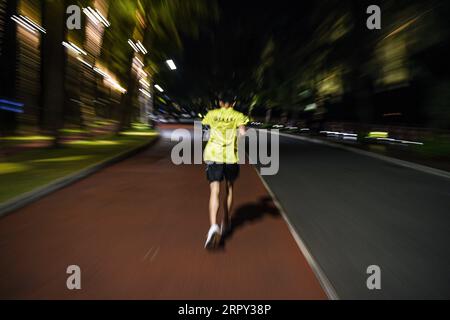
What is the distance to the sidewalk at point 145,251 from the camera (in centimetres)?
412

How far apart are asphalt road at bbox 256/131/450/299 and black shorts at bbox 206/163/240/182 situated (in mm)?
1250

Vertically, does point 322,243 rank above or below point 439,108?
below

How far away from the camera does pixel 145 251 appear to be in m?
5.25

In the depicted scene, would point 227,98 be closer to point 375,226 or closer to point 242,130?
point 242,130

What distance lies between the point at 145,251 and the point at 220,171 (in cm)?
131

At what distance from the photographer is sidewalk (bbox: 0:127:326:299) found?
412cm

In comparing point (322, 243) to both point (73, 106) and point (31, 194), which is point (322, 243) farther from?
point (73, 106)

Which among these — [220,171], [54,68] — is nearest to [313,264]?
[220,171]

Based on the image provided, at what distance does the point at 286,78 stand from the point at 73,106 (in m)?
18.0

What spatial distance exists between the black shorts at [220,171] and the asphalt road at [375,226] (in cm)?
125

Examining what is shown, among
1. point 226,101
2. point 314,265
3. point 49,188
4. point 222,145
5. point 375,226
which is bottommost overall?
point 314,265

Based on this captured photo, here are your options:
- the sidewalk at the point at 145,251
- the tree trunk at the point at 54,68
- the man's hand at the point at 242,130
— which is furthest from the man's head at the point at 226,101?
the tree trunk at the point at 54,68
